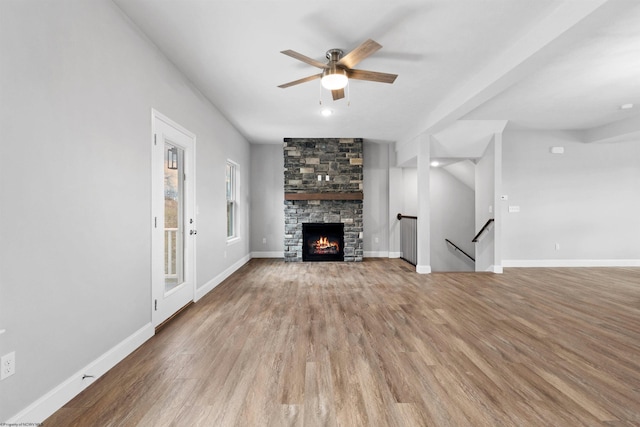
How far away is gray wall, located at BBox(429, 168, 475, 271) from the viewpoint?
773cm

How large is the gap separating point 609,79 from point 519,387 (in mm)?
3883

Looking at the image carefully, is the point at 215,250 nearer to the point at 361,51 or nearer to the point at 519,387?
the point at 361,51

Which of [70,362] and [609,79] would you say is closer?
[70,362]

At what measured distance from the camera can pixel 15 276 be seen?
151 centimetres

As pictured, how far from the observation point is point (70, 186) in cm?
186

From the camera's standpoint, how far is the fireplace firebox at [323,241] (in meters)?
6.95

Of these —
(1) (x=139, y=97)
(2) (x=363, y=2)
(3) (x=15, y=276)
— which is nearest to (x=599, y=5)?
(2) (x=363, y=2)

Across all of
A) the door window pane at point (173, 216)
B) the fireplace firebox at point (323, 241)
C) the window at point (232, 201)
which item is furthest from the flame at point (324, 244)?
the door window pane at point (173, 216)

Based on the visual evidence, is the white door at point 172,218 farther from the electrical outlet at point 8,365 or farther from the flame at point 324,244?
the flame at point 324,244

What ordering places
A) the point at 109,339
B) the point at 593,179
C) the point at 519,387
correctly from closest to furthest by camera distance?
the point at 519,387 → the point at 109,339 → the point at 593,179

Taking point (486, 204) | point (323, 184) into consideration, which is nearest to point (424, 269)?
point (486, 204)

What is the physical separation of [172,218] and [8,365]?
211cm

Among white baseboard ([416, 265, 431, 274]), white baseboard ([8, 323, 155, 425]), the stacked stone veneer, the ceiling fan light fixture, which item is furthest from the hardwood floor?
the stacked stone veneer

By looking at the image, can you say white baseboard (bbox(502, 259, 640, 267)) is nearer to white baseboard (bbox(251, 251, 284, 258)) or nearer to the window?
white baseboard (bbox(251, 251, 284, 258))
